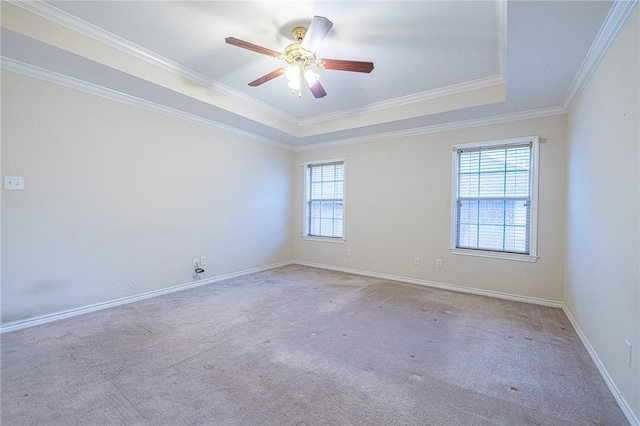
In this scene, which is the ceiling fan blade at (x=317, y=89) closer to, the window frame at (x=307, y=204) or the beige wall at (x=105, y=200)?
the beige wall at (x=105, y=200)

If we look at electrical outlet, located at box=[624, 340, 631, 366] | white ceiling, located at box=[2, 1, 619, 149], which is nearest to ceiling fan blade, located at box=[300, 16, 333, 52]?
white ceiling, located at box=[2, 1, 619, 149]

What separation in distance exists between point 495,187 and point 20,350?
5.38 m

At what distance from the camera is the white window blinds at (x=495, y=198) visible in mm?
3779

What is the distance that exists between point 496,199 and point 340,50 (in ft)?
9.52

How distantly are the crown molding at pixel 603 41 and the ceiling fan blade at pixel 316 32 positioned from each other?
6.11 feet

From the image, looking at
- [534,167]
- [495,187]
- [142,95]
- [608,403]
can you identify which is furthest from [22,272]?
[534,167]

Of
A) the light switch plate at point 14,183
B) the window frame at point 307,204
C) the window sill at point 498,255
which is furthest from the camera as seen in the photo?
the window frame at point 307,204

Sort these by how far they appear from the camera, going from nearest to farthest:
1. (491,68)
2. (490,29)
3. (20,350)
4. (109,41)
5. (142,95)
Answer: (20,350) < (490,29) < (109,41) < (491,68) < (142,95)

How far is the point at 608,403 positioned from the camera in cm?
175

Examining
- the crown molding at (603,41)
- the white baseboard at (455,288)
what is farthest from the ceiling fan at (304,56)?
the white baseboard at (455,288)

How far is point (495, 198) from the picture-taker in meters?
3.94

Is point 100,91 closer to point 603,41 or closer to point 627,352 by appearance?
point 603,41

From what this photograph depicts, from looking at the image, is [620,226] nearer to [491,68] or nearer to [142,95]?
[491,68]

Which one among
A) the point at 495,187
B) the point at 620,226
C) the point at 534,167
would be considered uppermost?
the point at 534,167
